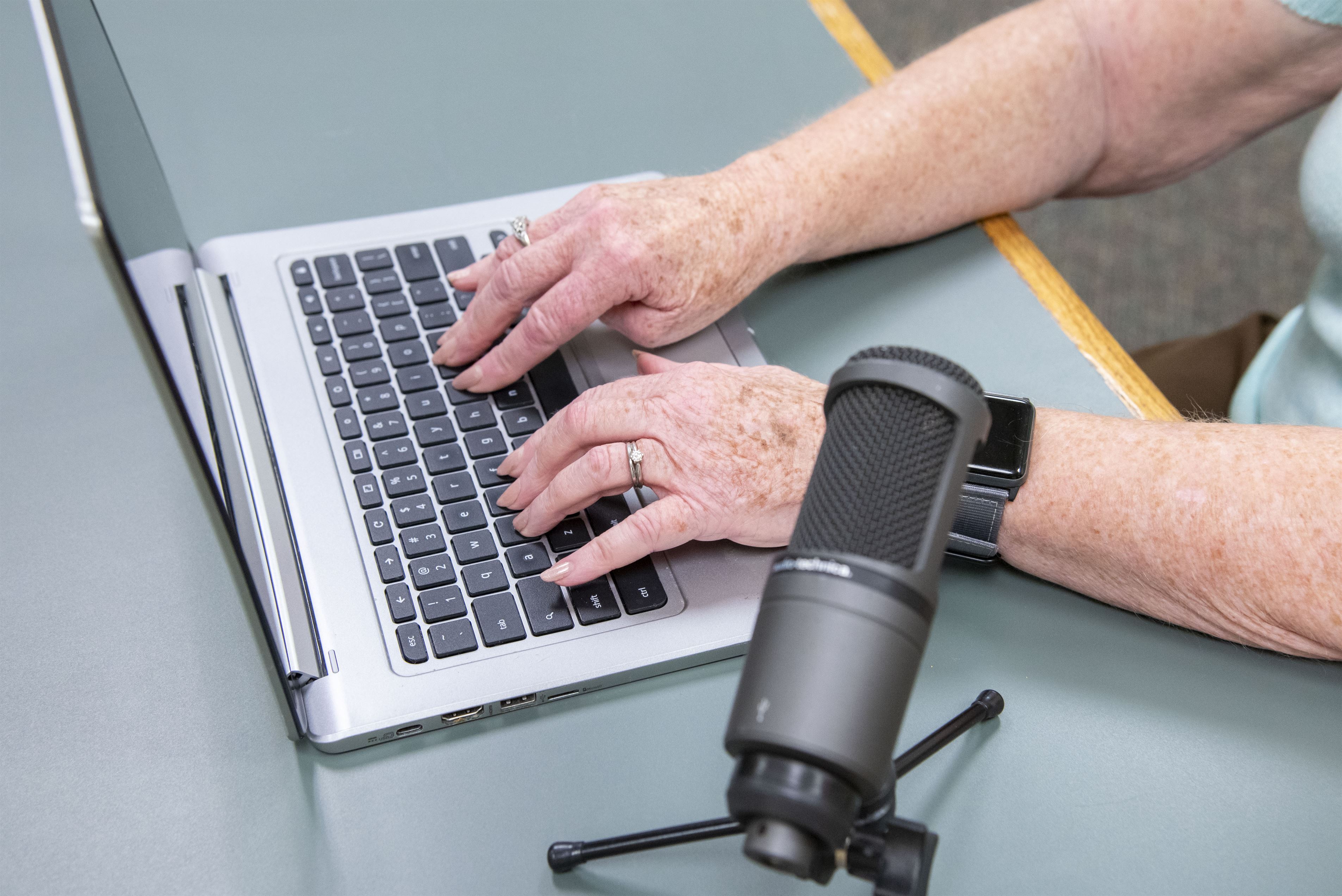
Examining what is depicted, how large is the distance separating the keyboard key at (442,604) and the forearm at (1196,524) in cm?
34

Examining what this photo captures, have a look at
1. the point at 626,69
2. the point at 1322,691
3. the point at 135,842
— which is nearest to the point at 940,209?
the point at 626,69

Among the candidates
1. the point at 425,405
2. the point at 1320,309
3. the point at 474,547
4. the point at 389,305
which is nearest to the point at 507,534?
the point at 474,547

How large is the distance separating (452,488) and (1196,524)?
0.45 m

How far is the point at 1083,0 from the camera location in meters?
0.87

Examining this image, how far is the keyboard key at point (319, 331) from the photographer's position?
0.73 meters

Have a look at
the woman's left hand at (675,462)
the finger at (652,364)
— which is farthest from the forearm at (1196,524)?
the finger at (652,364)

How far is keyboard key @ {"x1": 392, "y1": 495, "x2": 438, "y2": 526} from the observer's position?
637mm

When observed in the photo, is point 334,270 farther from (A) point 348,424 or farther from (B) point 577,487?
(B) point 577,487

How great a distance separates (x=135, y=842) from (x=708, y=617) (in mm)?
324

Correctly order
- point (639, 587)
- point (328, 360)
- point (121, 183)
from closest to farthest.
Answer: point (121, 183) < point (639, 587) < point (328, 360)

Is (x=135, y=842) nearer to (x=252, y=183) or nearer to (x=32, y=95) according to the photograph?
(x=252, y=183)

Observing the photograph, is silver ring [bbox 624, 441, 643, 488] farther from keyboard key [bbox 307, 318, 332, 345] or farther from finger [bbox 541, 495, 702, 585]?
keyboard key [bbox 307, 318, 332, 345]

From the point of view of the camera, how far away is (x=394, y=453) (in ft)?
2.21

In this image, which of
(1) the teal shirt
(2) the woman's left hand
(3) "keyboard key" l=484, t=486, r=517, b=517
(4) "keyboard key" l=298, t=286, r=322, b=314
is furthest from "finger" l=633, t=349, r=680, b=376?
(1) the teal shirt
